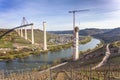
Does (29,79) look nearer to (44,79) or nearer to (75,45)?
(44,79)

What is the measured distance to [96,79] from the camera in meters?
23.2

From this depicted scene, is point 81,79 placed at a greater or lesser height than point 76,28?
lesser

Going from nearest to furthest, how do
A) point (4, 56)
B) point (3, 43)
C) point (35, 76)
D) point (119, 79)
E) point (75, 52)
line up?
point (119, 79) < point (35, 76) < point (75, 52) < point (4, 56) < point (3, 43)

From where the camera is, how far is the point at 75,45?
225ft

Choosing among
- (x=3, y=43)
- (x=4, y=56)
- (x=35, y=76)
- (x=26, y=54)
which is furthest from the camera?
(x=3, y=43)

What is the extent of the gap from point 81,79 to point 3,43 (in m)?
108

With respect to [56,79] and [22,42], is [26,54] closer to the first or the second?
[22,42]

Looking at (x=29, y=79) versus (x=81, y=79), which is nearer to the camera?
(x=81, y=79)

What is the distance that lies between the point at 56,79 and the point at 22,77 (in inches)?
139

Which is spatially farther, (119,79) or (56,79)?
(56,79)

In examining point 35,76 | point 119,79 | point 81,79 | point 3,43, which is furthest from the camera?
point 3,43

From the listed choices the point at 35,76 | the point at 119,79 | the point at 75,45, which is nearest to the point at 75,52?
the point at 75,45

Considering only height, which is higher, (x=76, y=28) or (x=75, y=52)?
(x=76, y=28)

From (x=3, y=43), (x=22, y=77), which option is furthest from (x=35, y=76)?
(x=3, y=43)
